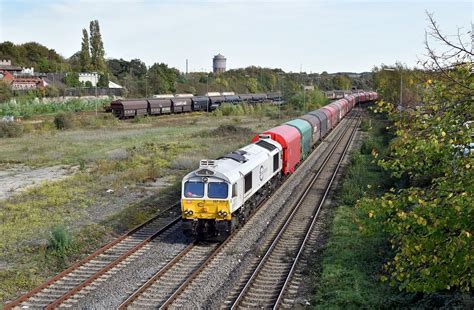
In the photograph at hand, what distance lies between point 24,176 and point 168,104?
4841 cm

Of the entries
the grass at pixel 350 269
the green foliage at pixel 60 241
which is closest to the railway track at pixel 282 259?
the grass at pixel 350 269

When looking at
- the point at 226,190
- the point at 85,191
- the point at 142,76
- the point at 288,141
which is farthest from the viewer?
the point at 142,76

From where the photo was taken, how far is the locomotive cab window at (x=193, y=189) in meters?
17.9

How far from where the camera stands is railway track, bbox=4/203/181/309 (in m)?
13.5

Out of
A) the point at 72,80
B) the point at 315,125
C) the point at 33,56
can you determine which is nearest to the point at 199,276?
the point at 315,125

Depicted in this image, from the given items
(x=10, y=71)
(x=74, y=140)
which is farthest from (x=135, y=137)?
(x=10, y=71)

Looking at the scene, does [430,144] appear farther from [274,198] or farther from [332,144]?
[332,144]

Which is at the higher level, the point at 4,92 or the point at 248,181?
the point at 4,92

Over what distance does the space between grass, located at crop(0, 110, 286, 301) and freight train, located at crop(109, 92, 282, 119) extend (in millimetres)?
12623

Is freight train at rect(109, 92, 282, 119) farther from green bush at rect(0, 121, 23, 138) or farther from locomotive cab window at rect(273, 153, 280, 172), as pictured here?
locomotive cab window at rect(273, 153, 280, 172)

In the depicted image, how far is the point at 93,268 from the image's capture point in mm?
15977

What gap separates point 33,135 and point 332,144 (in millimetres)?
31797

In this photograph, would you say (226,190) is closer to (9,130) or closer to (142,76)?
(9,130)

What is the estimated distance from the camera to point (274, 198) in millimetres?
25359
